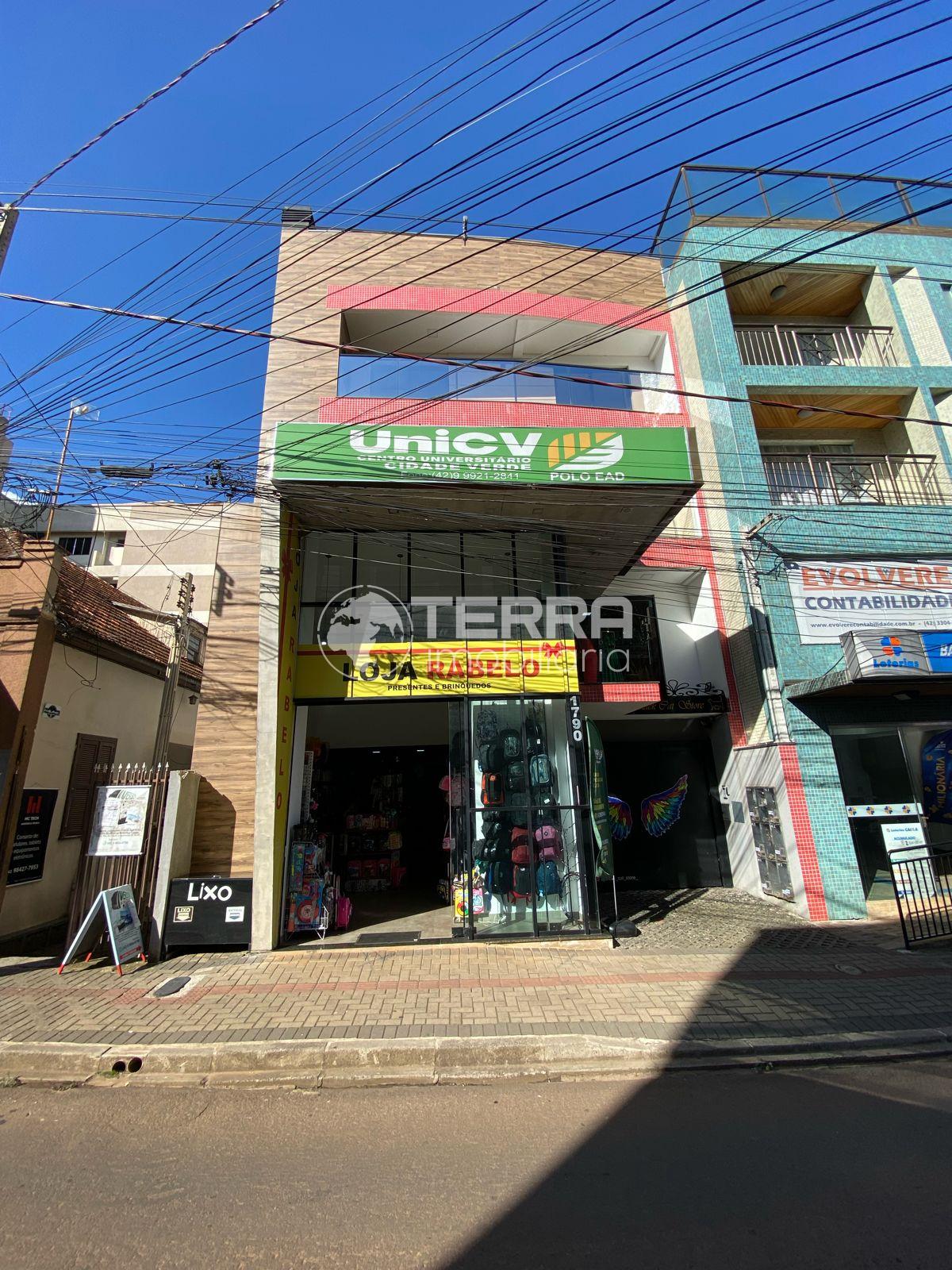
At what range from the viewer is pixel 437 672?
855 cm

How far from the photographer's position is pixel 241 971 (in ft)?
21.7

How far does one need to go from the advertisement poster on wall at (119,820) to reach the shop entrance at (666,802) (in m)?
8.23

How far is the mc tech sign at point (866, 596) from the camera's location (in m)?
9.95

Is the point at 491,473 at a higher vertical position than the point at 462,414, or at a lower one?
lower

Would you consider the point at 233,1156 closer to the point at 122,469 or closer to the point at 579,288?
the point at 122,469

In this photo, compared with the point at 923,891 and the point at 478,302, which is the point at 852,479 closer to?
the point at 923,891

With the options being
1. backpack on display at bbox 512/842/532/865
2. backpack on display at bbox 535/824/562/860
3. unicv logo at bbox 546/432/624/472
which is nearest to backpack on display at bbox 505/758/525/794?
backpack on display at bbox 535/824/562/860

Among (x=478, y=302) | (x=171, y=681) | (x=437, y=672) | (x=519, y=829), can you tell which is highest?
(x=478, y=302)

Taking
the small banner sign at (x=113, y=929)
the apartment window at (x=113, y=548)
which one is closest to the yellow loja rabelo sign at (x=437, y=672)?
the small banner sign at (x=113, y=929)

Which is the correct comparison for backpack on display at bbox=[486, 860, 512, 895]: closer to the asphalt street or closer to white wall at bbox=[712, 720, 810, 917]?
the asphalt street

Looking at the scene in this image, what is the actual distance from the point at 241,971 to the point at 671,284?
15.7m

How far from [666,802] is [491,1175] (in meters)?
9.07

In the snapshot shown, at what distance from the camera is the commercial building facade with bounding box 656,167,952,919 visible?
9078 mm

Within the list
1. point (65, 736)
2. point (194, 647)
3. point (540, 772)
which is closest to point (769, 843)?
point (540, 772)
